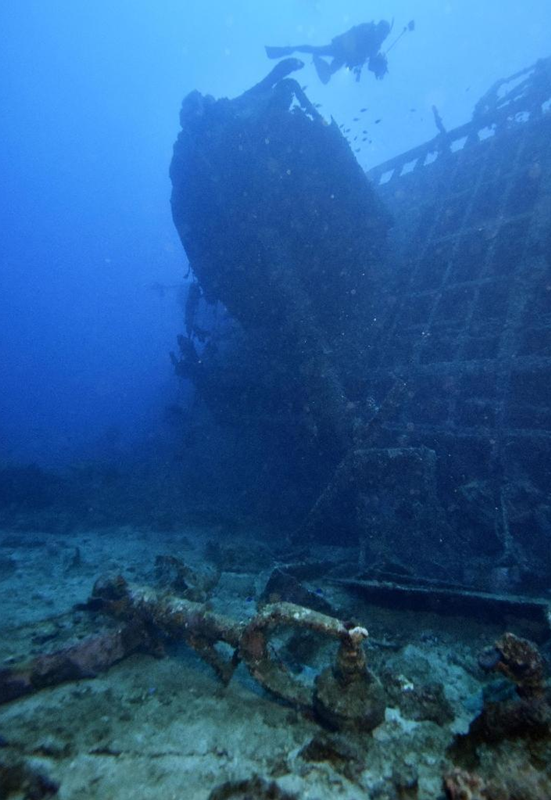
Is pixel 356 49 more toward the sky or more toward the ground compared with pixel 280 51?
more toward the ground

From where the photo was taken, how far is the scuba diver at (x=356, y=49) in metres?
11.4

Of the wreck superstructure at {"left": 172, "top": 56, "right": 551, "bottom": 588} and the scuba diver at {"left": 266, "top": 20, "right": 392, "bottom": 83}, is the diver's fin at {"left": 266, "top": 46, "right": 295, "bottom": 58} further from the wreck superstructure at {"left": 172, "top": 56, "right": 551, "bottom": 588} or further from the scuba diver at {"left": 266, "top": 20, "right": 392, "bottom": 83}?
the wreck superstructure at {"left": 172, "top": 56, "right": 551, "bottom": 588}

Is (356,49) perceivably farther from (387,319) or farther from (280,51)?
(387,319)

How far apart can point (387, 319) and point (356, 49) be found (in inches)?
336

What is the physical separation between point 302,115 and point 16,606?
39.0ft

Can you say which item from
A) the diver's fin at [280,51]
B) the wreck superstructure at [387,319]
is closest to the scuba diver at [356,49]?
the diver's fin at [280,51]

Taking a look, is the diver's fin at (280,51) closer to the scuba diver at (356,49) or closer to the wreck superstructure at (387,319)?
the scuba diver at (356,49)

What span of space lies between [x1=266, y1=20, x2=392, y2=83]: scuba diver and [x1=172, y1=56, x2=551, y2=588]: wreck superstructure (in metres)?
1.98

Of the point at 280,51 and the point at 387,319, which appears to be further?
the point at 280,51

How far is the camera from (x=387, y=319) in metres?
10.2

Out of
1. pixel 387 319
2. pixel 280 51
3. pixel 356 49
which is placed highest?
pixel 280 51

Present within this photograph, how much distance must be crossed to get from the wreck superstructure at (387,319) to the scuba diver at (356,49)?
198 cm

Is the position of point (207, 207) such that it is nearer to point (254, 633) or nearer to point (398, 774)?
point (254, 633)

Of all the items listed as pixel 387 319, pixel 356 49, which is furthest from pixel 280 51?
pixel 387 319
